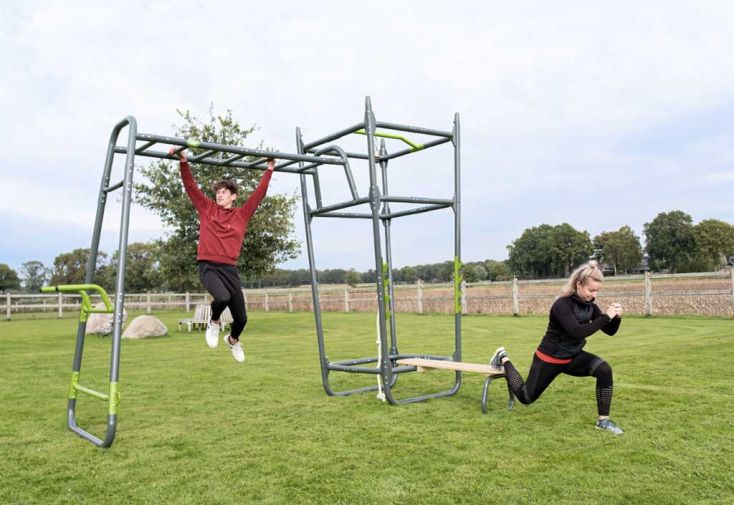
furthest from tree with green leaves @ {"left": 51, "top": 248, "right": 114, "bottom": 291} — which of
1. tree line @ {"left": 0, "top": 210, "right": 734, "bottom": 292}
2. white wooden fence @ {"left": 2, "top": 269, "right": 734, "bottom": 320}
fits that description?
white wooden fence @ {"left": 2, "top": 269, "right": 734, "bottom": 320}

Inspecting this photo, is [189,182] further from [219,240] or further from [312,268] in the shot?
[312,268]

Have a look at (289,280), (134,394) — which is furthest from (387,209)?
(289,280)

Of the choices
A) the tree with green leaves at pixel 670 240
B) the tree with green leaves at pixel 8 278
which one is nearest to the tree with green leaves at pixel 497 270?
the tree with green leaves at pixel 670 240

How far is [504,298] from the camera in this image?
70.7 feet

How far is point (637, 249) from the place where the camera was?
86.0 metres

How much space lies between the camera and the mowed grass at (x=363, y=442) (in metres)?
3.31

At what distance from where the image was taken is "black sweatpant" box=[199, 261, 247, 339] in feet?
17.3

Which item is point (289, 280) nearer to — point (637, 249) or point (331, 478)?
point (331, 478)

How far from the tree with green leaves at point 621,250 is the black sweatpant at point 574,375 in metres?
84.2

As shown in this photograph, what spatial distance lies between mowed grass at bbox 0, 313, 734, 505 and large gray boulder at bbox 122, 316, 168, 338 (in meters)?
6.17

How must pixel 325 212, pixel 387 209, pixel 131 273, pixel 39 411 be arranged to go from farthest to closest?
pixel 131 273 → pixel 387 209 → pixel 325 212 → pixel 39 411

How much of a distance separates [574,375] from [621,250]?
87.8 metres

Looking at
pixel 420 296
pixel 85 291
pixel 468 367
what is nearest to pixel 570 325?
pixel 468 367

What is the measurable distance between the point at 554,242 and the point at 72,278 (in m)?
61.6
